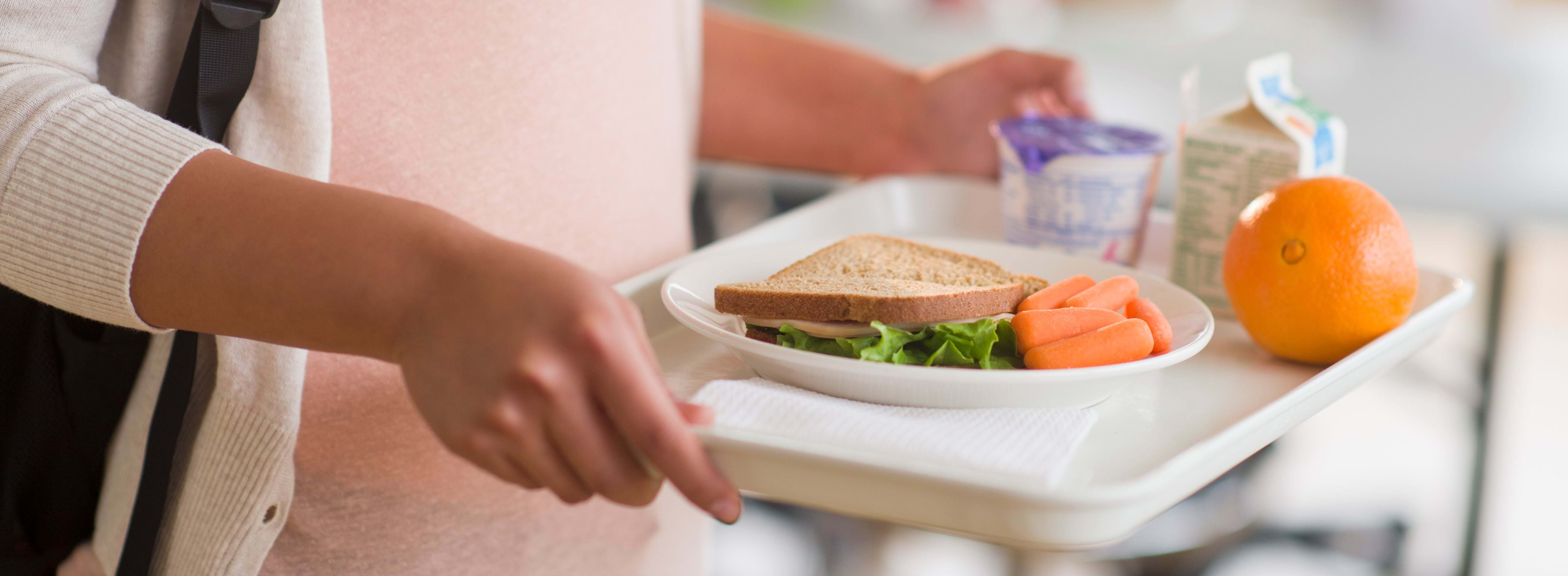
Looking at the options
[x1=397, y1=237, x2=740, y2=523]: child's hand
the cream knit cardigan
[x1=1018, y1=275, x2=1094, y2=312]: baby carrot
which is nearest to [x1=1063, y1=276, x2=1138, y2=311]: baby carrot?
[x1=1018, y1=275, x2=1094, y2=312]: baby carrot

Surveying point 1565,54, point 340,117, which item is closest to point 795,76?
point 340,117

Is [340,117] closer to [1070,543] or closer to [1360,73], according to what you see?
[1070,543]

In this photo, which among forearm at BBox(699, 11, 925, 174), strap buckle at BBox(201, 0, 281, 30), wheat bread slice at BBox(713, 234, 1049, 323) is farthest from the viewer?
forearm at BBox(699, 11, 925, 174)

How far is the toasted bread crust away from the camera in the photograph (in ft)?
2.30

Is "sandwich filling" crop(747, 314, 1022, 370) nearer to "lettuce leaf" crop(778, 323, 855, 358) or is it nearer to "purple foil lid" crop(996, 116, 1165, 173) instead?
"lettuce leaf" crop(778, 323, 855, 358)

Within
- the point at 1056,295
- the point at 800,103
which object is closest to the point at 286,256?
the point at 1056,295

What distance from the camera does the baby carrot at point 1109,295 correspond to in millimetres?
766

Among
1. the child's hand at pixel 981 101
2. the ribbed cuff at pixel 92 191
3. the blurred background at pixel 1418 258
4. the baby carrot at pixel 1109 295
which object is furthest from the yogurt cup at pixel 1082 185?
the blurred background at pixel 1418 258

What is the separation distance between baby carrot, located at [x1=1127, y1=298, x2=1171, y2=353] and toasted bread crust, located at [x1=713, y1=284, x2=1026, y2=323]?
0.10m

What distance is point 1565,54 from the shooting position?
254cm

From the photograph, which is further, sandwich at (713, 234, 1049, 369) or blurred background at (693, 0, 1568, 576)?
blurred background at (693, 0, 1568, 576)

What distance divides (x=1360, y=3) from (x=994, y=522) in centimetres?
271

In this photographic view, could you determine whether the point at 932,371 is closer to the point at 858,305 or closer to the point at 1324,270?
the point at 858,305

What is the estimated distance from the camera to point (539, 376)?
46 centimetres
